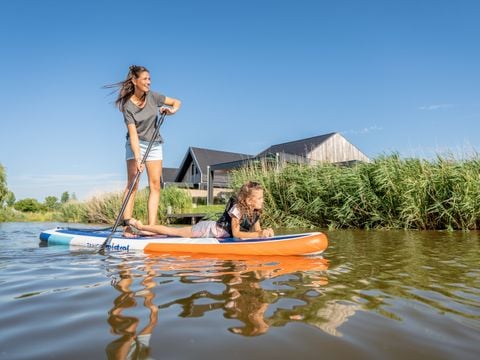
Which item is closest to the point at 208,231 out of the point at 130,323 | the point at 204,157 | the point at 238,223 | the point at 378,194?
the point at 238,223

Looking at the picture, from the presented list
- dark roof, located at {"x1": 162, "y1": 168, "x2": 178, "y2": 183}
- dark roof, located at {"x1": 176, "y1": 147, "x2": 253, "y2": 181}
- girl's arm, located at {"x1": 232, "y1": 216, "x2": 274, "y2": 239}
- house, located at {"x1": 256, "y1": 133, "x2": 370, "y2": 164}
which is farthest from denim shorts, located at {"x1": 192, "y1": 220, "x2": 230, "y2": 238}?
dark roof, located at {"x1": 162, "y1": 168, "x2": 178, "y2": 183}

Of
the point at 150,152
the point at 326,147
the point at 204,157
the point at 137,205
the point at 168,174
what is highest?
the point at 204,157

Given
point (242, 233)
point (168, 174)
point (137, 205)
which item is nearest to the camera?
point (242, 233)

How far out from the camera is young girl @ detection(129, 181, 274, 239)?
4.16m

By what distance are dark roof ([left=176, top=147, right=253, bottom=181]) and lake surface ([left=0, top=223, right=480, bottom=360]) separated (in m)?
26.9

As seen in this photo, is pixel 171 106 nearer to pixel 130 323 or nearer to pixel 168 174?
pixel 130 323

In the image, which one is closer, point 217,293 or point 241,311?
point 241,311

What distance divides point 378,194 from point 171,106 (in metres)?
4.72

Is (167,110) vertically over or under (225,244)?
over

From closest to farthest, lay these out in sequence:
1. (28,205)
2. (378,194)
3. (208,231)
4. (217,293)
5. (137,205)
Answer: (217,293) → (208,231) → (378,194) → (137,205) → (28,205)

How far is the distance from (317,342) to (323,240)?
245 centimetres

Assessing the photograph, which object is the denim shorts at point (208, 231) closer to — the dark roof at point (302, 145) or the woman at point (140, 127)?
the woman at point (140, 127)

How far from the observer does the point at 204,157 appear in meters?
30.8

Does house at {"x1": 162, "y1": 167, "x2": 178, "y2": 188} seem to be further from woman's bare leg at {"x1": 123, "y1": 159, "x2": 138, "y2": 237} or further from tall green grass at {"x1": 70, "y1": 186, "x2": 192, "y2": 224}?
woman's bare leg at {"x1": 123, "y1": 159, "x2": 138, "y2": 237}
